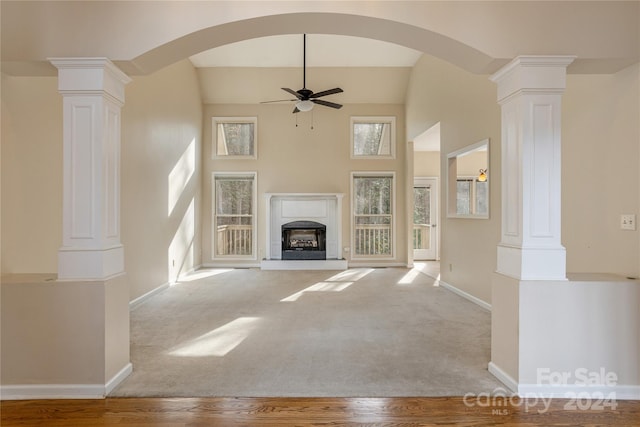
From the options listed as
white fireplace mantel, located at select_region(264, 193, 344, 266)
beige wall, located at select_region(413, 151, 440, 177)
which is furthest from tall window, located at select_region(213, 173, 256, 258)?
beige wall, located at select_region(413, 151, 440, 177)

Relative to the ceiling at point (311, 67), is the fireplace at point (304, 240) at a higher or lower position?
lower

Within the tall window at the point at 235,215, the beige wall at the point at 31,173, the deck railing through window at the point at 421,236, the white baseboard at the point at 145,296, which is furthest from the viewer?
the deck railing through window at the point at 421,236

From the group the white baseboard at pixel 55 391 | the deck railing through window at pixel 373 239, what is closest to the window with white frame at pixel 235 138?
the deck railing through window at pixel 373 239

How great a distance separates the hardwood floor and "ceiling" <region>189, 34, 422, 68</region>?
5.65 m

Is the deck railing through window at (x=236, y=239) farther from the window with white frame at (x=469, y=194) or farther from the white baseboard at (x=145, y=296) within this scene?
the window with white frame at (x=469, y=194)

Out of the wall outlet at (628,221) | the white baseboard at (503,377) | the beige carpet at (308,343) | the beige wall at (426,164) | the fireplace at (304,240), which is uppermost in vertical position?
the beige wall at (426,164)

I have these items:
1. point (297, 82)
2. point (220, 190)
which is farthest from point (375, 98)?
point (220, 190)

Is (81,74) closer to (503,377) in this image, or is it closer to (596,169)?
(503,377)

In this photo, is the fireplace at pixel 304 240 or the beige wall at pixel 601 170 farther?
the fireplace at pixel 304 240

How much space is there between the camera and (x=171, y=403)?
2305 millimetres

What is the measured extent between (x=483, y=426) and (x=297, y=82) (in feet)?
22.9

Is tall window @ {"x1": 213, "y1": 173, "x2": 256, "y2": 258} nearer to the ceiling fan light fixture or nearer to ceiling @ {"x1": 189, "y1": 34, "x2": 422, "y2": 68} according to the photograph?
ceiling @ {"x1": 189, "y1": 34, "x2": 422, "y2": 68}

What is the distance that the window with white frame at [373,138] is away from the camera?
812cm

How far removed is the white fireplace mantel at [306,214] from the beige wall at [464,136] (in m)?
2.52
